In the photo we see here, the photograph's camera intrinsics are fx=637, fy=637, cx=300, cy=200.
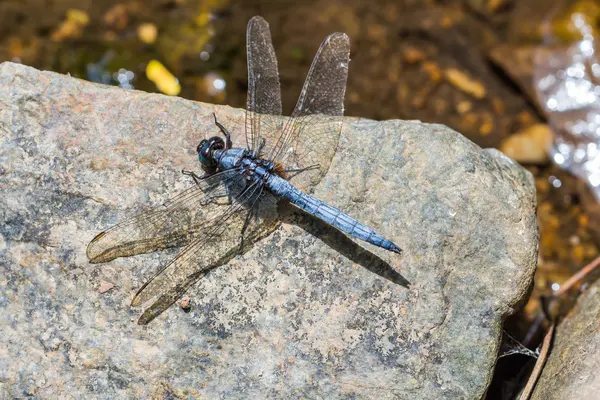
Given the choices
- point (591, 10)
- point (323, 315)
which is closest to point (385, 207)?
point (323, 315)

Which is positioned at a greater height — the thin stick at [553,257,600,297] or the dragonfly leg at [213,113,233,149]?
the dragonfly leg at [213,113,233,149]

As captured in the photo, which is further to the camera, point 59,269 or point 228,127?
point 228,127

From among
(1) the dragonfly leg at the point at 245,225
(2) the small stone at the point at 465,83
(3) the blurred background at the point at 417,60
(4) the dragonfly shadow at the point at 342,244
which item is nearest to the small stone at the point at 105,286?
(1) the dragonfly leg at the point at 245,225

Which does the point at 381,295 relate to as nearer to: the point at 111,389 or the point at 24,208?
the point at 111,389

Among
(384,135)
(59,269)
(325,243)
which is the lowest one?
(59,269)

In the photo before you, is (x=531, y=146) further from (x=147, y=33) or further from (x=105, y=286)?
(x=105, y=286)

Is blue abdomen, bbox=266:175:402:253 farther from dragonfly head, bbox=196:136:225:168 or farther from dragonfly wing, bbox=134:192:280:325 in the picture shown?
dragonfly head, bbox=196:136:225:168

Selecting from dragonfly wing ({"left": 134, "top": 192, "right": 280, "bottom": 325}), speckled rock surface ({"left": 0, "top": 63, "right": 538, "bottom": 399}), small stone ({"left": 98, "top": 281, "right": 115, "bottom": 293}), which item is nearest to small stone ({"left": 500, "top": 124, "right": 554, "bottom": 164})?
speckled rock surface ({"left": 0, "top": 63, "right": 538, "bottom": 399})
